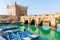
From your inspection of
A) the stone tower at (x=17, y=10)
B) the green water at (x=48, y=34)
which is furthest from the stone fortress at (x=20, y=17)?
the green water at (x=48, y=34)

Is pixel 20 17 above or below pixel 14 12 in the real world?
below

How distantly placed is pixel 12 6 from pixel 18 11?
361 centimetres

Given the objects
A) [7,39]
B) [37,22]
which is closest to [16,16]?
[37,22]

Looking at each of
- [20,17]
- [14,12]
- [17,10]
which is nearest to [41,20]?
[20,17]

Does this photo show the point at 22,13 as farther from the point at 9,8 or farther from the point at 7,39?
the point at 7,39

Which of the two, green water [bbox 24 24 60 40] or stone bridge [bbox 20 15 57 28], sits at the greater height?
stone bridge [bbox 20 15 57 28]

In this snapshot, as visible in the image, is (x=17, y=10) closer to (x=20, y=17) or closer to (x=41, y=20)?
(x=20, y=17)

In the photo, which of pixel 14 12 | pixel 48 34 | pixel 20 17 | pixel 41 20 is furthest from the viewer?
pixel 14 12

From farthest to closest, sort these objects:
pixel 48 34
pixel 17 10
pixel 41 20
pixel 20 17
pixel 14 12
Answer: pixel 17 10
pixel 14 12
pixel 20 17
pixel 41 20
pixel 48 34

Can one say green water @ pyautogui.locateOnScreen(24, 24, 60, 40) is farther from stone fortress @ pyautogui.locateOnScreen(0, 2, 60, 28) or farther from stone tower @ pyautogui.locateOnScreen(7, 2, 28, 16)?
stone tower @ pyautogui.locateOnScreen(7, 2, 28, 16)

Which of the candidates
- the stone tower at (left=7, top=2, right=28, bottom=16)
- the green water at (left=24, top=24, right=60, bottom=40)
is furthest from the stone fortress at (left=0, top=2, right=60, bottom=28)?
the green water at (left=24, top=24, right=60, bottom=40)

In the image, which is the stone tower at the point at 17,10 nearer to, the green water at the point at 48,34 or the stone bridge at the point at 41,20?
the stone bridge at the point at 41,20

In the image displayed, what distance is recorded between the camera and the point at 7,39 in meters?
12.3

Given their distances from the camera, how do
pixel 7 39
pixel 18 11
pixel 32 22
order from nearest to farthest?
1. pixel 7 39
2. pixel 32 22
3. pixel 18 11
